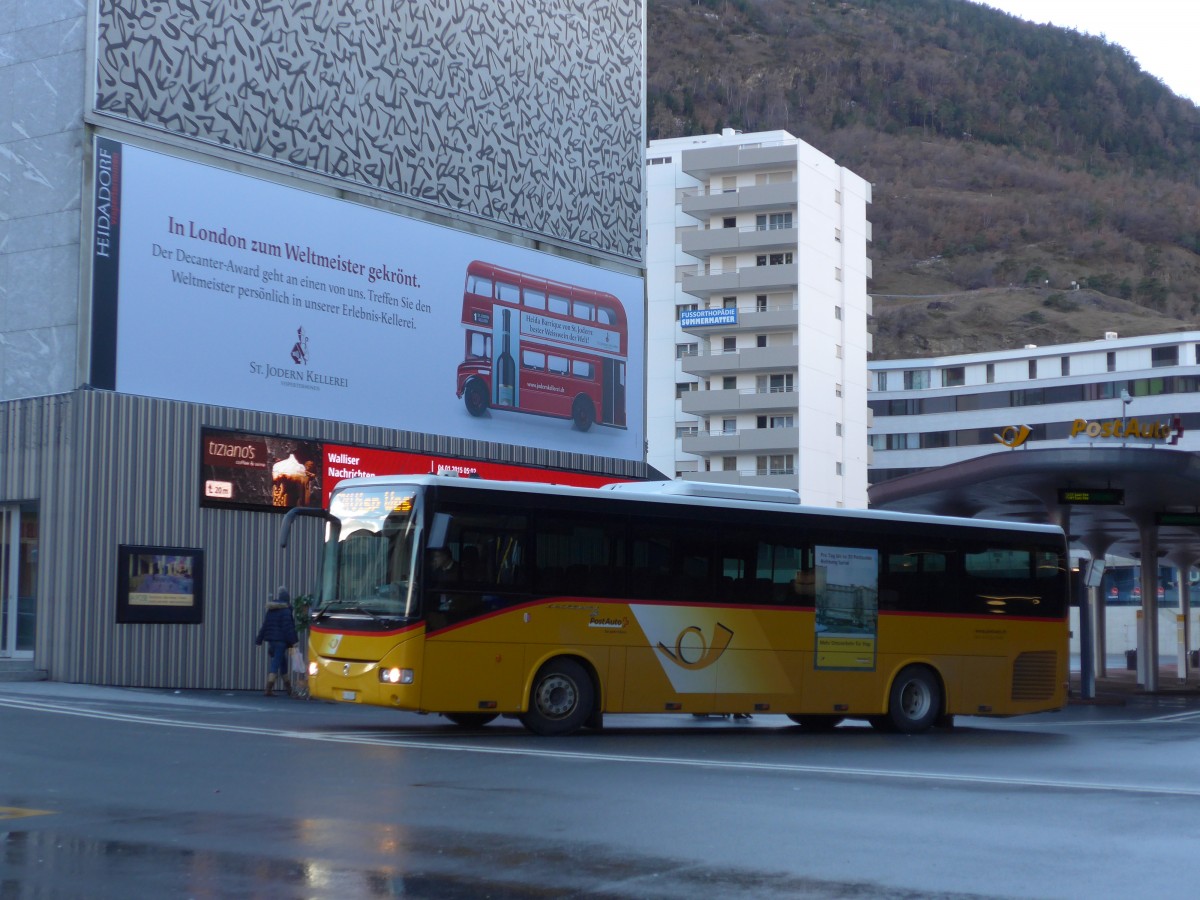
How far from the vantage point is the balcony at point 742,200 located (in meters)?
89.1

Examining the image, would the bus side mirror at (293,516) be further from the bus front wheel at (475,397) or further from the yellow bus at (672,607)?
the bus front wheel at (475,397)

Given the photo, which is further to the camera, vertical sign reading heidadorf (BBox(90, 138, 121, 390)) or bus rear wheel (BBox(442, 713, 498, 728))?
vertical sign reading heidadorf (BBox(90, 138, 121, 390))

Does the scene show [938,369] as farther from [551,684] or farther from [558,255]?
[551,684]

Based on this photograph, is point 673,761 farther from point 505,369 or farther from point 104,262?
point 505,369

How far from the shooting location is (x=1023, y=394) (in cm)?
11444

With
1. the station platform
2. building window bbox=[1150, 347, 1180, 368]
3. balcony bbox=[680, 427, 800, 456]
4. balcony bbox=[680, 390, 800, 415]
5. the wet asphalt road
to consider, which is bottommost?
the station platform

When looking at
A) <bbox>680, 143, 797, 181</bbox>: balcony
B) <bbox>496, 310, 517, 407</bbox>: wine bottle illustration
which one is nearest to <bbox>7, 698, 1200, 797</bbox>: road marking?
<bbox>496, 310, 517, 407</bbox>: wine bottle illustration

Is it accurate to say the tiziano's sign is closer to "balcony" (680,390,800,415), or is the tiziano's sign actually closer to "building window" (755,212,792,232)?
"balcony" (680,390,800,415)

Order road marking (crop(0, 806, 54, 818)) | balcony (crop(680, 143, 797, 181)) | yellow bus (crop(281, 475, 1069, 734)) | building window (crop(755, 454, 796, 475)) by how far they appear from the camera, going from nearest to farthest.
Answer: road marking (crop(0, 806, 54, 818)) < yellow bus (crop(281, 475, 1069, 734)) < building window (crop(755, 454, 796, 475)) < balcony (crop(680, 143, 797, 181))

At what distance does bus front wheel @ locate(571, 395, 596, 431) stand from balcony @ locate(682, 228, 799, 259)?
164 ft

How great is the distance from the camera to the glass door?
28.3 metres

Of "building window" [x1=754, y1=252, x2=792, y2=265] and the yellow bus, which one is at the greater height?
"building window" [x1=754, y1=252, x2=792, y2=265]

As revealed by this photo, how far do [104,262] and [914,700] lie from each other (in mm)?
16208

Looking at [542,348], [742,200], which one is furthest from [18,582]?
[742,200]
